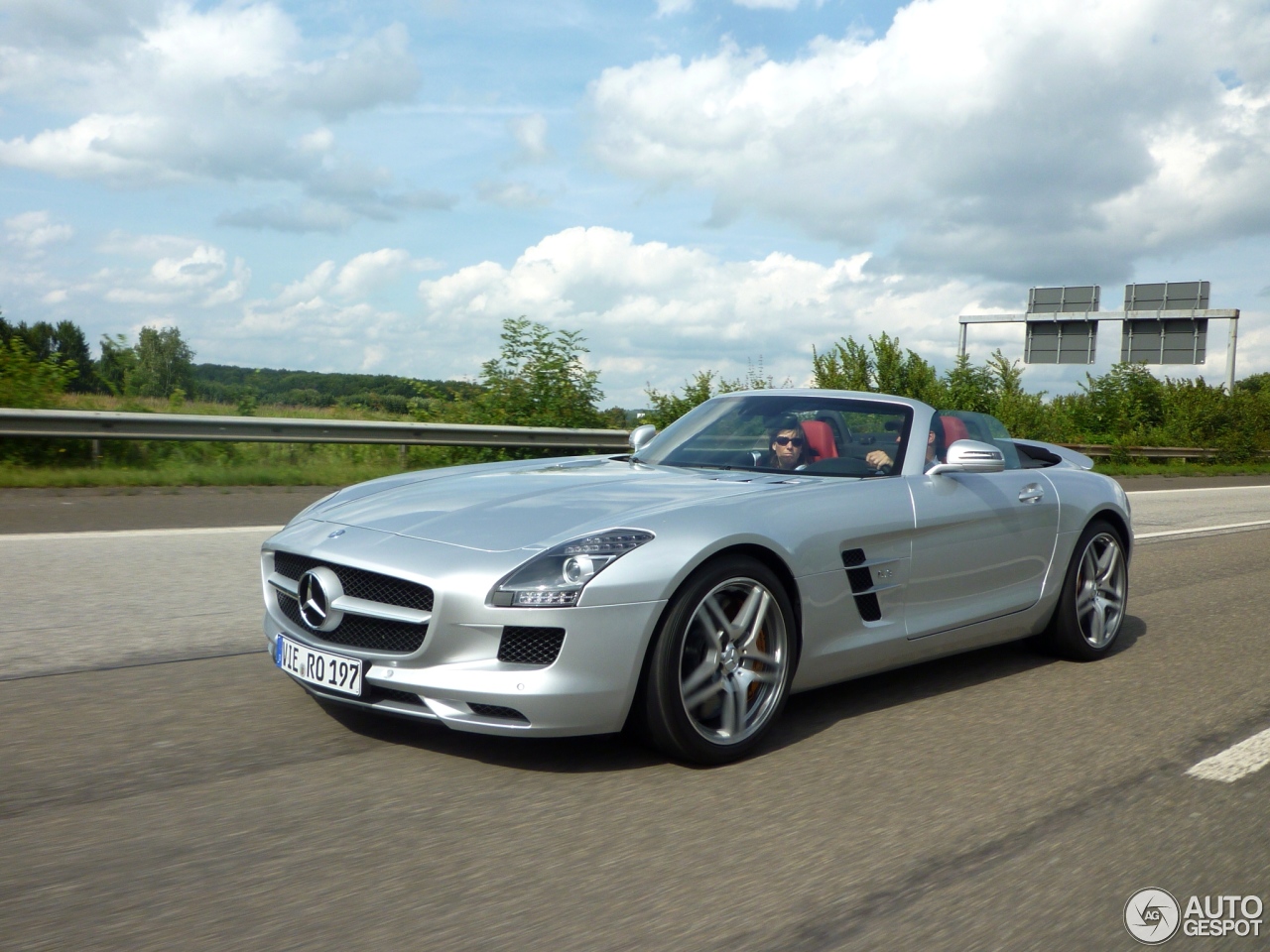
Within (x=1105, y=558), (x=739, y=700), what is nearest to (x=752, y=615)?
(x=739, y=700)

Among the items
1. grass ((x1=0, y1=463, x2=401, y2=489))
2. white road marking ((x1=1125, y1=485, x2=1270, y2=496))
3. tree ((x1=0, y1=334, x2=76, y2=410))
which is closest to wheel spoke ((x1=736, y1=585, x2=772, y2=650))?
grass ((x1=0, y1=463, x2=401, y2=489))

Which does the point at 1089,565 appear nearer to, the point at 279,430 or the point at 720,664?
the point at 720,664

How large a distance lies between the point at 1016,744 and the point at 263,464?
11977 millimetres

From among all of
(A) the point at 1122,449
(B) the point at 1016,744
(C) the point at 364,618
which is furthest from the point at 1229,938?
(A) the point at 1122,449

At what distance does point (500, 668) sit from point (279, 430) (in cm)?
1114

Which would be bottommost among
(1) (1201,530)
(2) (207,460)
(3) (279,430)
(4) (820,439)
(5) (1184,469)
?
(5) (1184,469)

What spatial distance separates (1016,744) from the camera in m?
4.48

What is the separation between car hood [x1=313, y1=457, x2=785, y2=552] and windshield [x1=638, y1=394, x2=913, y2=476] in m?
0.32

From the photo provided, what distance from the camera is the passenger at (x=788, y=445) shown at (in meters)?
5.34

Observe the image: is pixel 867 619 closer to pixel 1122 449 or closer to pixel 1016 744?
pixel 1016 744

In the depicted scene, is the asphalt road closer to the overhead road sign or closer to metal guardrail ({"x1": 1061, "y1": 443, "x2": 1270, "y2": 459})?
metal guardrail ({"x1": 1061, "y1": 443, "x2": 1270, "y2": 459})

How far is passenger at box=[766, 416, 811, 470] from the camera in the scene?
5.34 meters

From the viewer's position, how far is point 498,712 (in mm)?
3707

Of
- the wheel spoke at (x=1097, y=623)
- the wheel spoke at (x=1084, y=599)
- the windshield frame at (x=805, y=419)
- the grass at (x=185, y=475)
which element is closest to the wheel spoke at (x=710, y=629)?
the windshield frame at (x=805, y=419)
